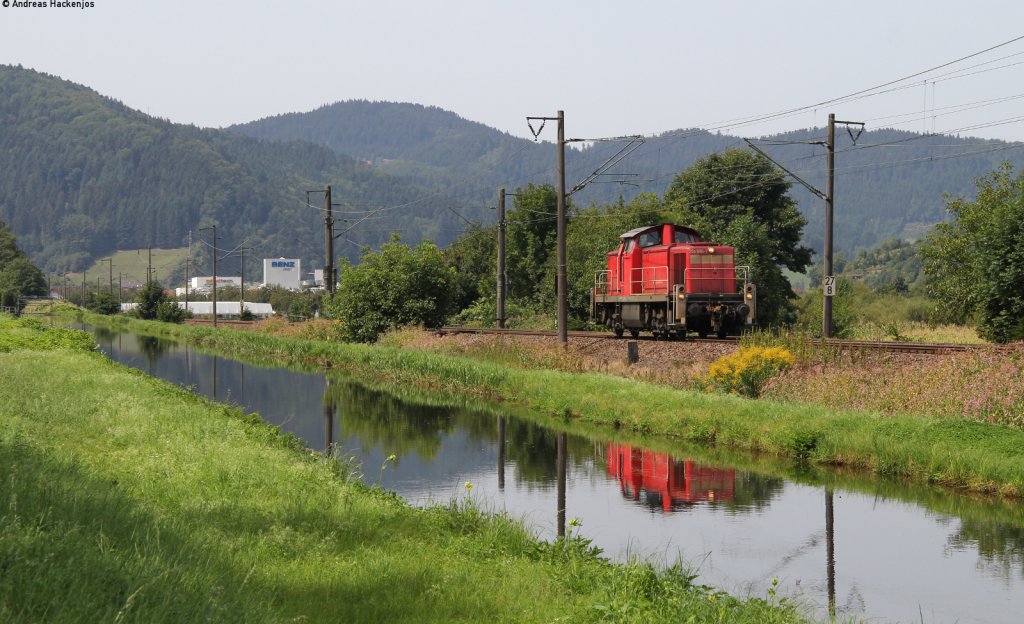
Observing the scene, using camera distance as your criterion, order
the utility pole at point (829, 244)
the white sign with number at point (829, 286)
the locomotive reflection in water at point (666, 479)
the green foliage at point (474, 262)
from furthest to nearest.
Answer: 1. the green foliage at point (474, 262)
2. the white sign with number at point (829, 286)
3. the utility pole at point (829, 244)
4. the locomotive reflection in water at point (666, 479)

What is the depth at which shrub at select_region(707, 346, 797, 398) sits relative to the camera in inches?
1131

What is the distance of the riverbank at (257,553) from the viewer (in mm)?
7453

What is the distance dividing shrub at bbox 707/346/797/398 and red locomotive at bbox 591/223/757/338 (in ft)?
24.7

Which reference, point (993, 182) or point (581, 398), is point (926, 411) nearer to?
point (581, 398)

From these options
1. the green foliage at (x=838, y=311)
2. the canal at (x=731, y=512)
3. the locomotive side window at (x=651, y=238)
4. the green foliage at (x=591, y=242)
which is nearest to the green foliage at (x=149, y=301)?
the green foliage at (x=591, y=242)

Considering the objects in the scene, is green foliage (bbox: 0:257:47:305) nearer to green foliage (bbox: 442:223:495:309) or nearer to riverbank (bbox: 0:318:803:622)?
green foliage (bbox: 442:223:495:309)

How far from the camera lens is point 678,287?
37.3 meters

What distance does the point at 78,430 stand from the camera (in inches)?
678

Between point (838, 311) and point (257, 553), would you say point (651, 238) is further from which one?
point (257, 553)

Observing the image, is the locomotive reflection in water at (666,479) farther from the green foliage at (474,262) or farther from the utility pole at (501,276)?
the green foliage at (474,262)

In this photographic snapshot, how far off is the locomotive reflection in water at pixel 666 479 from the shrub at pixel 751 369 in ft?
18.8

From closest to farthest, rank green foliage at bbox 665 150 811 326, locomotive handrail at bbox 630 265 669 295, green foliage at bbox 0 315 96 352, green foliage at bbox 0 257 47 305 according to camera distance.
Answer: locomotive handrail at bbox 630 265 669 295, green foliage at bbox 0 315 96 352, green foliage at bbox 665 150 811 326, green foliage at bbox 0 257 47 305

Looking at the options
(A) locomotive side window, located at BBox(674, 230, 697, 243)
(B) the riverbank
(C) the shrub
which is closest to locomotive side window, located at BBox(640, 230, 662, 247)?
(A) locomotive side window, located at BBox(674, 230, 697, 243)

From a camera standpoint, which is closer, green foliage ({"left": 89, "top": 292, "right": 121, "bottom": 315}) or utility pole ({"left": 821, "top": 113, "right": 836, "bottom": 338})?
utility pole ({"left": 821, "top": 113, "right": 836, "bottom": 338})
